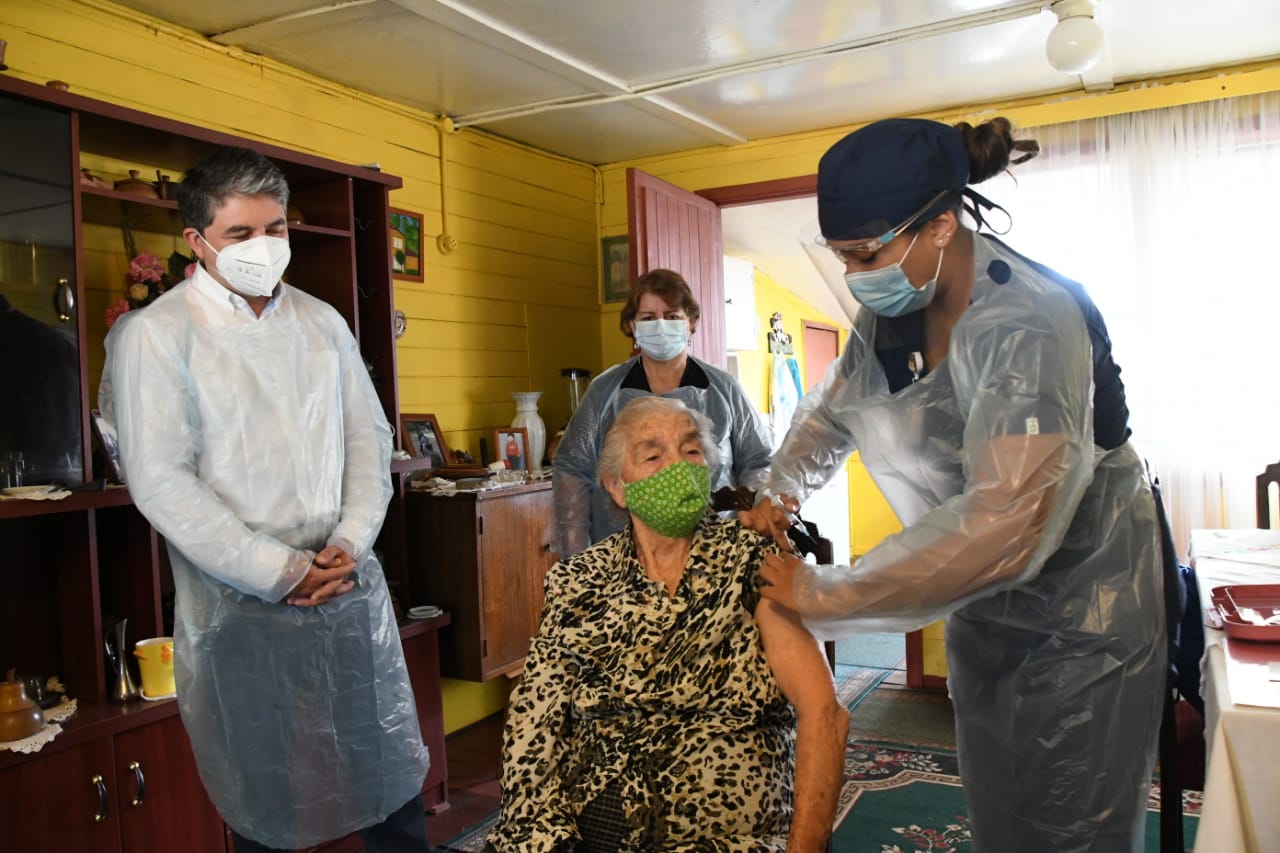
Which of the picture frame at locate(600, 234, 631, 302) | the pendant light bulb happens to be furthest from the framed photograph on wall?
the pendant light bulb

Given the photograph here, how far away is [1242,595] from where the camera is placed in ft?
6.17

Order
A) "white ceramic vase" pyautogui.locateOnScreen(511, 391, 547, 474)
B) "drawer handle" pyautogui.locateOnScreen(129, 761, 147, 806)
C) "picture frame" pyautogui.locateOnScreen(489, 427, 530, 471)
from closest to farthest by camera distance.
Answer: "drawer handle" pyautogui.locateOnScreen(129, 761, 147, 806) → "picture frame" pyautogui.locateOnScreen(489, 427, 530, 471) → "white ceramic vase" pyautogui.locateOnScreen(511, 391, 547, 474)

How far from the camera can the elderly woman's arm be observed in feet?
4.67

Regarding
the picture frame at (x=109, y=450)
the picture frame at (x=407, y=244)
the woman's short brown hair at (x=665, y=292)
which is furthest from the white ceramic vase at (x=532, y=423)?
the picture frame at (x=109, y=450)

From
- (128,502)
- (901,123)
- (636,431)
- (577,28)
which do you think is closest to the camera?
(901,123)

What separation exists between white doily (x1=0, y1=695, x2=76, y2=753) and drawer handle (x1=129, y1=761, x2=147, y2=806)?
194 millimetres

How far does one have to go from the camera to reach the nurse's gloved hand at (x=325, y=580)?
5.98 ft

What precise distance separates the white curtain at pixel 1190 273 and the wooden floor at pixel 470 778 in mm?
2829

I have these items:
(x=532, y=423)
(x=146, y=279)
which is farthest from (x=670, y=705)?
(x=532, y=423)

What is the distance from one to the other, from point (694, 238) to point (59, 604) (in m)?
3.00

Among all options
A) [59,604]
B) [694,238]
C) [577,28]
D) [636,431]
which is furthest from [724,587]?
[694,238]

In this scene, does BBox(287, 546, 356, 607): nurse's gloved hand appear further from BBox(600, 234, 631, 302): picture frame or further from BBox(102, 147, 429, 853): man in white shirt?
BBox(600, 234, 631, 302): picture frame

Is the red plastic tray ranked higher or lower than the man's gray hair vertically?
lower

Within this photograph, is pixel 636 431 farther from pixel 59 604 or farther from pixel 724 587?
pixel 59 604
